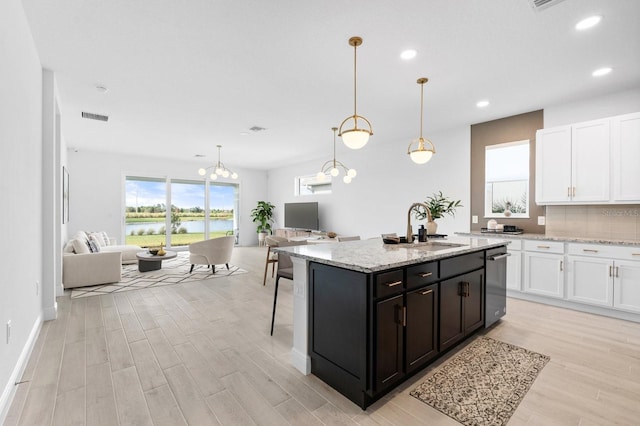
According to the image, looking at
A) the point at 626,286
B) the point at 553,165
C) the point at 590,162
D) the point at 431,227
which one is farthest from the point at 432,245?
the point at 590,162

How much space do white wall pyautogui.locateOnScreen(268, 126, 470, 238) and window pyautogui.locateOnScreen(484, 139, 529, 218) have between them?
1.13 ft

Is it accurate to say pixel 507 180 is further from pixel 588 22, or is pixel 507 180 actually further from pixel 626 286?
pixel 588 22

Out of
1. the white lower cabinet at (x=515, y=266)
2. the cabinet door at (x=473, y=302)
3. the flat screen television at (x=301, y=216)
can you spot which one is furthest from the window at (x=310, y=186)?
the cabinet door at (x=473, y=302)

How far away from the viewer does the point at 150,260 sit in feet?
18.4

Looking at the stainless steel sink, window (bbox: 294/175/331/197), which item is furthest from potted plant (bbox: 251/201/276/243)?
the stainless steel sink

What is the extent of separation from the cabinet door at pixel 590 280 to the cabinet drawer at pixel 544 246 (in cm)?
16

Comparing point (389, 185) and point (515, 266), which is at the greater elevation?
point (389, 185)

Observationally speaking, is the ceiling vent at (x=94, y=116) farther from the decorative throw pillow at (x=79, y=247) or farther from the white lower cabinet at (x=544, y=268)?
the white lower cabinet at (x=544, y=268)

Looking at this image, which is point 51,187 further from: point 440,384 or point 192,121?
point 440,384

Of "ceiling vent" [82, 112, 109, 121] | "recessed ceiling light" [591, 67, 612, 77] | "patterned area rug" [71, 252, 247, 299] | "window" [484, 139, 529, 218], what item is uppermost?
"ceiling vent" [82, 112, 109, 121]

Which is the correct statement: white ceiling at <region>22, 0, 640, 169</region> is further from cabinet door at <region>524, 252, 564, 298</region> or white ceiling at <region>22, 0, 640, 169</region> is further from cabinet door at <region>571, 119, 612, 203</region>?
cabinet door at <region>524, 252, 564, 298</region>

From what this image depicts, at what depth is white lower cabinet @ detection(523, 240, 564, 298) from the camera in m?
3.85

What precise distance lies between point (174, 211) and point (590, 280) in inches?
373

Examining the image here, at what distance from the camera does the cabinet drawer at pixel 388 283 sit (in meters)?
1.88
